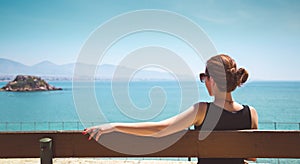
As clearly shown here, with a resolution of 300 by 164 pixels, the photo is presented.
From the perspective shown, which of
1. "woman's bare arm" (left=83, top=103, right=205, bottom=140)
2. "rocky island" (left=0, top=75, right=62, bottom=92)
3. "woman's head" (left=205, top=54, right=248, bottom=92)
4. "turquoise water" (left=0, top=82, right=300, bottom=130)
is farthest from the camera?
"rocky island" (left=0, top=75, right=62, bottom=92)

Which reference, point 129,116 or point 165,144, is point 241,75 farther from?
point 129,116

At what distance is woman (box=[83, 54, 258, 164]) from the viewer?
130cm

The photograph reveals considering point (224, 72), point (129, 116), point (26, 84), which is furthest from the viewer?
point (26, 84)

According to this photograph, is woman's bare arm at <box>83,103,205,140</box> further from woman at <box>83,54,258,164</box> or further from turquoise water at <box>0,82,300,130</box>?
turquoise water at <box>0,82,300,130</box>

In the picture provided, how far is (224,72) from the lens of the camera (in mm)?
1418

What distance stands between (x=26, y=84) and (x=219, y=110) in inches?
4721

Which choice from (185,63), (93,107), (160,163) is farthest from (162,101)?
(160,163)

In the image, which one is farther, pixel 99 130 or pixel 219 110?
pixel 219 110

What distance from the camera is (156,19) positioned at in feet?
7.63

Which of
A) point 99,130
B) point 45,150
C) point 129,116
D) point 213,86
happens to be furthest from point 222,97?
point 45,150

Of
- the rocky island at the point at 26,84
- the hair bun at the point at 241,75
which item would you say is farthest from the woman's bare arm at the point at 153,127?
the rocky island at the point at 26,84

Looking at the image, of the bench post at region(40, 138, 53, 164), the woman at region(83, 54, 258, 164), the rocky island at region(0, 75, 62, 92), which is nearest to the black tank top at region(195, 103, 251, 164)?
the woman at region(83, 54, 258, 164)

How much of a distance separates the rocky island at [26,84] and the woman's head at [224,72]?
11829cm

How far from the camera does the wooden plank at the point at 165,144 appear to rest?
1337 mm
